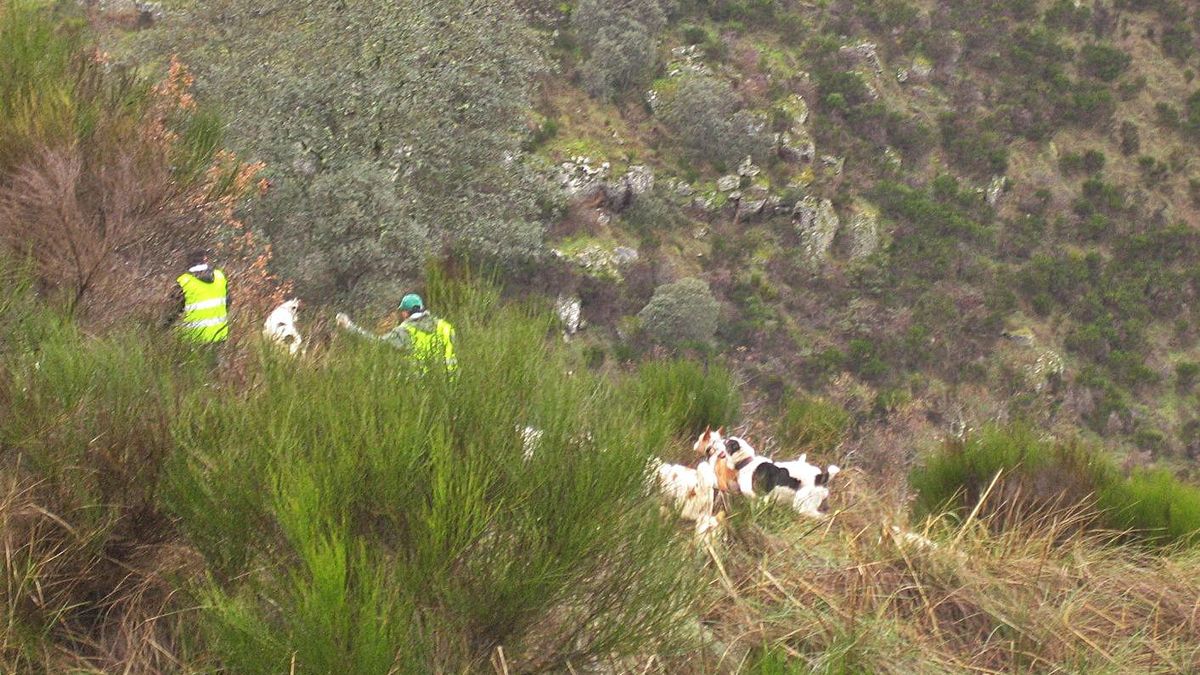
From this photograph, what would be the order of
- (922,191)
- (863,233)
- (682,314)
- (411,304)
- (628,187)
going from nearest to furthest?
(411,304)
(682,314)
(628,187)
(863,233)
(922,191)

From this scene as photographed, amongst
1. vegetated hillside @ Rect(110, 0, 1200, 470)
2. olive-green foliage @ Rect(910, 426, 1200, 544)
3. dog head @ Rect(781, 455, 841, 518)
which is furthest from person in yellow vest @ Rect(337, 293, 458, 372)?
vegetated hillside @ Rect(110, 0, 1200, 470)

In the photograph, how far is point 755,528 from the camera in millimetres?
2941

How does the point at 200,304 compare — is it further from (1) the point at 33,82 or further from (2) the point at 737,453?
(2) the point at 737,453

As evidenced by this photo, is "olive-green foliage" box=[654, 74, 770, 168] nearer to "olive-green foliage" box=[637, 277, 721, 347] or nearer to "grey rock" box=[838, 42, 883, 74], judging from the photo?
"grey rock" box=[838, 42, 883, 74]

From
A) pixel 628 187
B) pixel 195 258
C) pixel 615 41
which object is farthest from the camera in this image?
pixel 615 41

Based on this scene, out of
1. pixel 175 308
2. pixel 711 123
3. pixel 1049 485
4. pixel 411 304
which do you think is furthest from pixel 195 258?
pixel 711 123

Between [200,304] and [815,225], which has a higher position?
[200,304]

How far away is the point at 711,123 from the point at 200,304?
103 feet

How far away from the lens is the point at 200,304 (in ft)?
12.4

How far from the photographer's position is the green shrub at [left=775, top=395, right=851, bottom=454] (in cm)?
573

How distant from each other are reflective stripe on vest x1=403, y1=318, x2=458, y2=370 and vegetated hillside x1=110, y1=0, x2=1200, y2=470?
10.9 m

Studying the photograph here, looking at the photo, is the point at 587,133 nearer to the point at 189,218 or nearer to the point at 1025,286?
the point at 1025,286

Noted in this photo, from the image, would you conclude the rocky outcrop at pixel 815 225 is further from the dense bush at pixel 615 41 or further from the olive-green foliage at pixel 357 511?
the olive-green foliage at pixel 357 511

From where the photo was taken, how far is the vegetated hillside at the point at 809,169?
14.5 m
